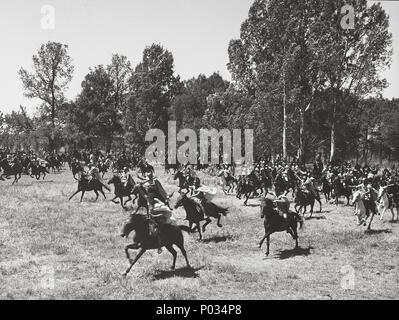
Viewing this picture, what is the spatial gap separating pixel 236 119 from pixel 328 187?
726 inches

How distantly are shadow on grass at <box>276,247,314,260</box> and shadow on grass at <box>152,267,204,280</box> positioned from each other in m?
3.20

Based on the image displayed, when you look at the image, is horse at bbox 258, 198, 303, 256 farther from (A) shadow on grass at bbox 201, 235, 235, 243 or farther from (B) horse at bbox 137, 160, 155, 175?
(B) horse at bbox 137, 160, 155, 175

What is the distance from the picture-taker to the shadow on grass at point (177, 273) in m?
12.1

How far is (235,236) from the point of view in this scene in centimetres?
1719

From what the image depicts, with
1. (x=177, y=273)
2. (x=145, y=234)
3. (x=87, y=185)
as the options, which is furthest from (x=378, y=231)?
(x=87, y=185)

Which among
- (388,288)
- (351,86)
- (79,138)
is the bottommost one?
(388,288)

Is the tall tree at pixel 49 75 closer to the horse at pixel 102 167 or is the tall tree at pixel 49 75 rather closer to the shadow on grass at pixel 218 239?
the horse at pixel 102 167

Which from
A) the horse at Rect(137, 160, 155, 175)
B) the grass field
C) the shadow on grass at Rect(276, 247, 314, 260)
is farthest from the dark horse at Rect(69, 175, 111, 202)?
the shadow on grass at Rect(276, 247, 314, 260)

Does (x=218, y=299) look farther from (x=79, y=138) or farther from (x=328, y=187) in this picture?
(x=79, y=138)

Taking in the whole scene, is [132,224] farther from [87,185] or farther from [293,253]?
[87,185]

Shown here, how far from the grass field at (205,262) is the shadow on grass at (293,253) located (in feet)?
0.10

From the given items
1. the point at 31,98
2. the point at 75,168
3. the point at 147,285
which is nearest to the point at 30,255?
the point at 147,285

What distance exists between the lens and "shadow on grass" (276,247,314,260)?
47.6 ft

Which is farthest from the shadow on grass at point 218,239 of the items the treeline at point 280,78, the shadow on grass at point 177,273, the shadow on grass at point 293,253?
the treeline at point 280,78
